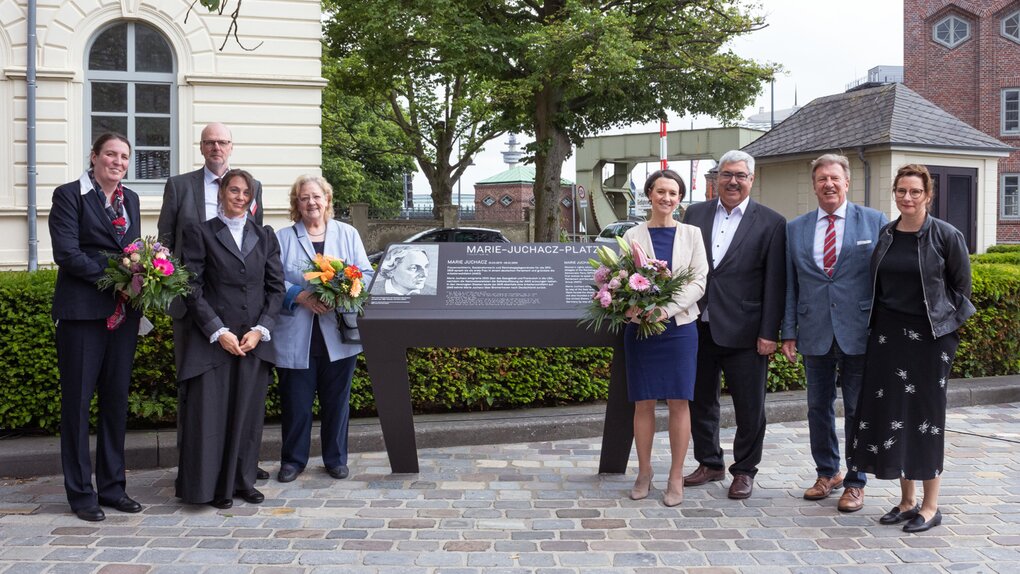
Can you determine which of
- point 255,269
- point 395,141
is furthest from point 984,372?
point 395,141

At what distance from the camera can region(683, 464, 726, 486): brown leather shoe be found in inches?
234

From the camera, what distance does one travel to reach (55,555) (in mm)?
4531

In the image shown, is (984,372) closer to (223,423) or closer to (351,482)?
(351,482)

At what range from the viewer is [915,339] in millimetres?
4977

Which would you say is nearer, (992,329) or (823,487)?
(823,487)

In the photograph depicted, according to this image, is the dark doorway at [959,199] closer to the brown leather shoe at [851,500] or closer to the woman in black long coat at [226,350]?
the brown leather shoe at [851,500]

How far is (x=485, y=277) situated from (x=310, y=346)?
1194mm

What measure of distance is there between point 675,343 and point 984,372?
499 cm

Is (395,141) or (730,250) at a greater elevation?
(395,141)

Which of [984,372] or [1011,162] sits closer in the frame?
[984,372]

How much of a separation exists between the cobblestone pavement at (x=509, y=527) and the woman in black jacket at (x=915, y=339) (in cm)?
32

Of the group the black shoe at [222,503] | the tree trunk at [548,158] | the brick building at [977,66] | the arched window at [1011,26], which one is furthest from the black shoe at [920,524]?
the arched window at [1011,26]

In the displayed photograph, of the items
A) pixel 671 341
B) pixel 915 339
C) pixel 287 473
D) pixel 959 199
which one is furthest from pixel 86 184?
pixel 959 199

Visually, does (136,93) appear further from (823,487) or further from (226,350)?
(823,487)
